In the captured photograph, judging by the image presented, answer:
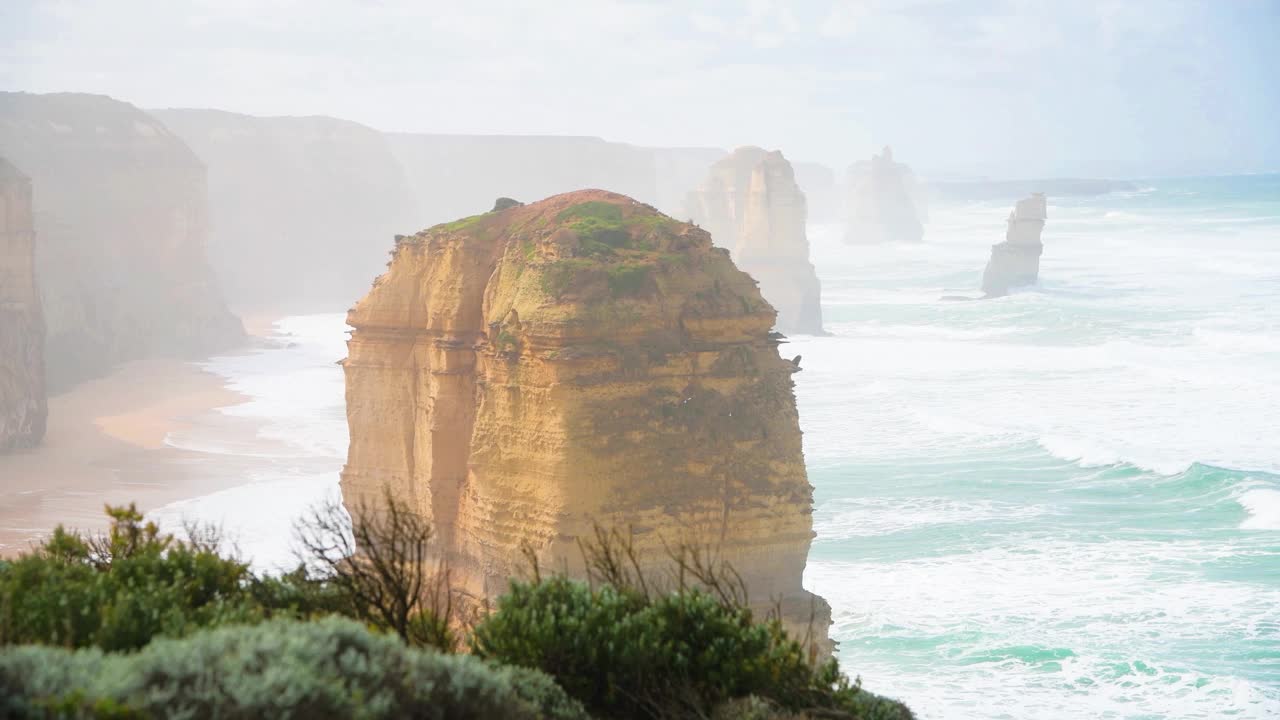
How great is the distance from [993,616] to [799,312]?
1885 inches

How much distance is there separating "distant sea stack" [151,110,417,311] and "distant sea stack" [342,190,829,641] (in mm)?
89602

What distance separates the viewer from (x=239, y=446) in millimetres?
43500

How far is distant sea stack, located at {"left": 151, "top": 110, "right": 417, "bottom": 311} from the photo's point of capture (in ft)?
361

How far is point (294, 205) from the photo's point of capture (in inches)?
4616

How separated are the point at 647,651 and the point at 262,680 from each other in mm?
3777

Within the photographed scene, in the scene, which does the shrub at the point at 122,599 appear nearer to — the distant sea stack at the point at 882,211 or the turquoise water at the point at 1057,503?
the turquoise water at the point at 1057,503

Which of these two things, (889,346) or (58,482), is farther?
(889,346)

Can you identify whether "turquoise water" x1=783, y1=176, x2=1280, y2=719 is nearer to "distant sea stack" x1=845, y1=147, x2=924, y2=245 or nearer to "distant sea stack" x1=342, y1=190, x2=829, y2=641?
"distant sea stack" x1=342, y1=190, x2=829, y2=641

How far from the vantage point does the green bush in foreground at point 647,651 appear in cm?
977

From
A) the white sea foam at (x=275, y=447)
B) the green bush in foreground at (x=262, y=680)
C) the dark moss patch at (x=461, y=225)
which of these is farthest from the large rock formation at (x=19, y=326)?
the green bush in foreground at (x=262, y=680)

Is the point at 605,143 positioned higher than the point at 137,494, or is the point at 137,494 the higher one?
the point at 605,143

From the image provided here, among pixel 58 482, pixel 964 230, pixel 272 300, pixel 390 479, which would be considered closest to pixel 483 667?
pixel 390 479

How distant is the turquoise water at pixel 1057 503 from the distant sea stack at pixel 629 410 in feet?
17.8

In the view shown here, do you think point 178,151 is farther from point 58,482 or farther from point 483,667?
point 483,667
